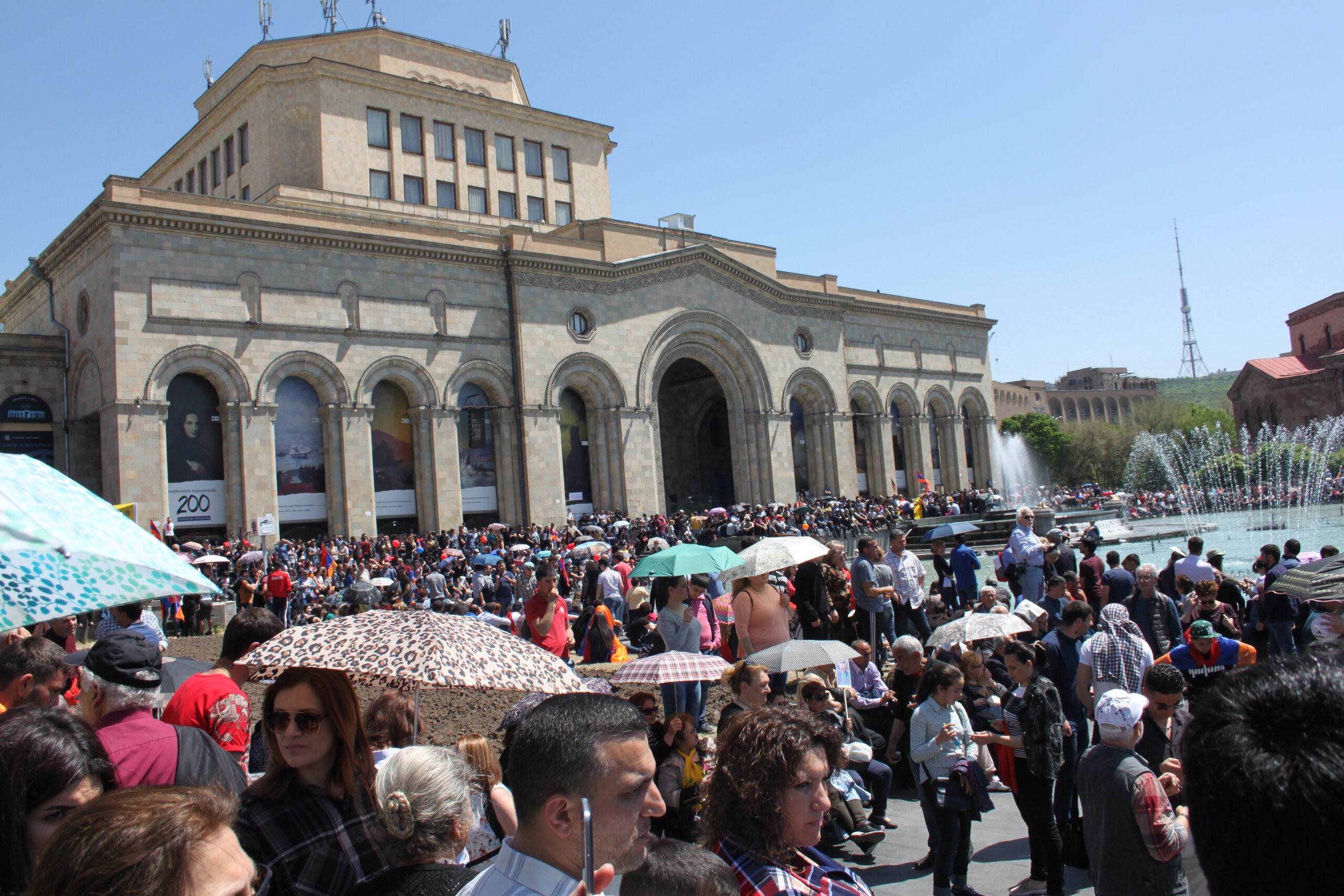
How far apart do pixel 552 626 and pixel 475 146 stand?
112ft

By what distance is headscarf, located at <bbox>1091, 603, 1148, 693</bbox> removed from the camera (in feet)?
23.6

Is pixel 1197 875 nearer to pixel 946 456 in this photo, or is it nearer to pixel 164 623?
pixel 164 623

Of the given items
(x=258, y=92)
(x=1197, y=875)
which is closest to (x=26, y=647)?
(x=1197, y=875)

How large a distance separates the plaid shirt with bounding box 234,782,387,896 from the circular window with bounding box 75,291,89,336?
92.3 feet

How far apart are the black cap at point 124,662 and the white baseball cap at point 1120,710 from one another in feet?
14.9

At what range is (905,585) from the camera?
41.3 feet

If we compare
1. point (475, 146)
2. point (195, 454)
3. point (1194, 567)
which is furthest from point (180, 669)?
point (475, 146)

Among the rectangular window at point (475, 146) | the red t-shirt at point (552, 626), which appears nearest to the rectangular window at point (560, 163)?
the rectangular window at point (475, 146)

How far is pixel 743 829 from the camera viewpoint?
3203 millimetres

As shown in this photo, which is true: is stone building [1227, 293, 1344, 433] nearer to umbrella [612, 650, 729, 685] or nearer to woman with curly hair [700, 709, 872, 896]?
umbrella [612, 650, 729, 685]

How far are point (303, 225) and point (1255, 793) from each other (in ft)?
98.0

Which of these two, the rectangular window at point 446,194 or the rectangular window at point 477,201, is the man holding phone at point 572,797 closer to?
the rectangular window at point 446,194

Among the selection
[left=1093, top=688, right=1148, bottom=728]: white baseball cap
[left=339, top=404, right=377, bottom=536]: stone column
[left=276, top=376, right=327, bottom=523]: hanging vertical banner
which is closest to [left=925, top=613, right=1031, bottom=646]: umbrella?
[left=1093, top=688, right=1148, bottom=728]: white baseball cap

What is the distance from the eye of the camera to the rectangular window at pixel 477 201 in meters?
39.0
